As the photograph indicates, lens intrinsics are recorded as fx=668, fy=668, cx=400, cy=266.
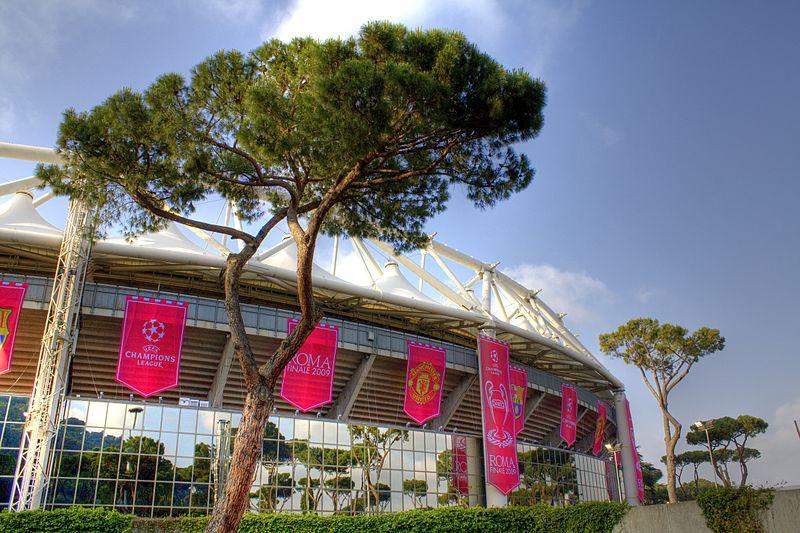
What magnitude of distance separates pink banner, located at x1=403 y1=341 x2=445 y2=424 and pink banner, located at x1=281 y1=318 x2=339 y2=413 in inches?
173

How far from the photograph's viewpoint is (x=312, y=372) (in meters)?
30.6

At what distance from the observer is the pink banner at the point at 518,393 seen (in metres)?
37.4

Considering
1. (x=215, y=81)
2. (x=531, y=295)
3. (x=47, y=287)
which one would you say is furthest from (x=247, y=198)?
(x=531, y=295)

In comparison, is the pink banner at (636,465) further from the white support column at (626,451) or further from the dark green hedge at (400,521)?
the dark green hedge at (400,521)

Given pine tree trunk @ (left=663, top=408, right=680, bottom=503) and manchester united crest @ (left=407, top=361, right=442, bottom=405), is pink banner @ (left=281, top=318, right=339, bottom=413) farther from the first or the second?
pine tree trunk @ (left=663, top=408, right=680, bottom=503)

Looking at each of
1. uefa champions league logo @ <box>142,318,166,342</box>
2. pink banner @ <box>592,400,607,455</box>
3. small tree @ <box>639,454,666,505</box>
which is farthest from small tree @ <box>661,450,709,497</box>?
uefa champions league logo @ <box>142,318,166,342</box>

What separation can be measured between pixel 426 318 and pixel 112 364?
15.7 m

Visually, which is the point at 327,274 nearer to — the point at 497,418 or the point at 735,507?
the point at 497,418

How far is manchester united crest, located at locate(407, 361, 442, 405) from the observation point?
3379 centimetres

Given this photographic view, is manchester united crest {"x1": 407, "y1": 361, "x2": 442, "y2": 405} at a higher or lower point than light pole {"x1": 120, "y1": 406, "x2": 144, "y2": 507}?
higher

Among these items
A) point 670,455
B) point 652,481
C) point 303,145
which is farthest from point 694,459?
point 303,145

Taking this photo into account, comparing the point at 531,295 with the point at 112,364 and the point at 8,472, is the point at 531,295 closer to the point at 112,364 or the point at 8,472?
the point at 112,364

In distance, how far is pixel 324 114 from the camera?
45.6ft

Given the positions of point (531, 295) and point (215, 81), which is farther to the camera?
point (531, 295)
